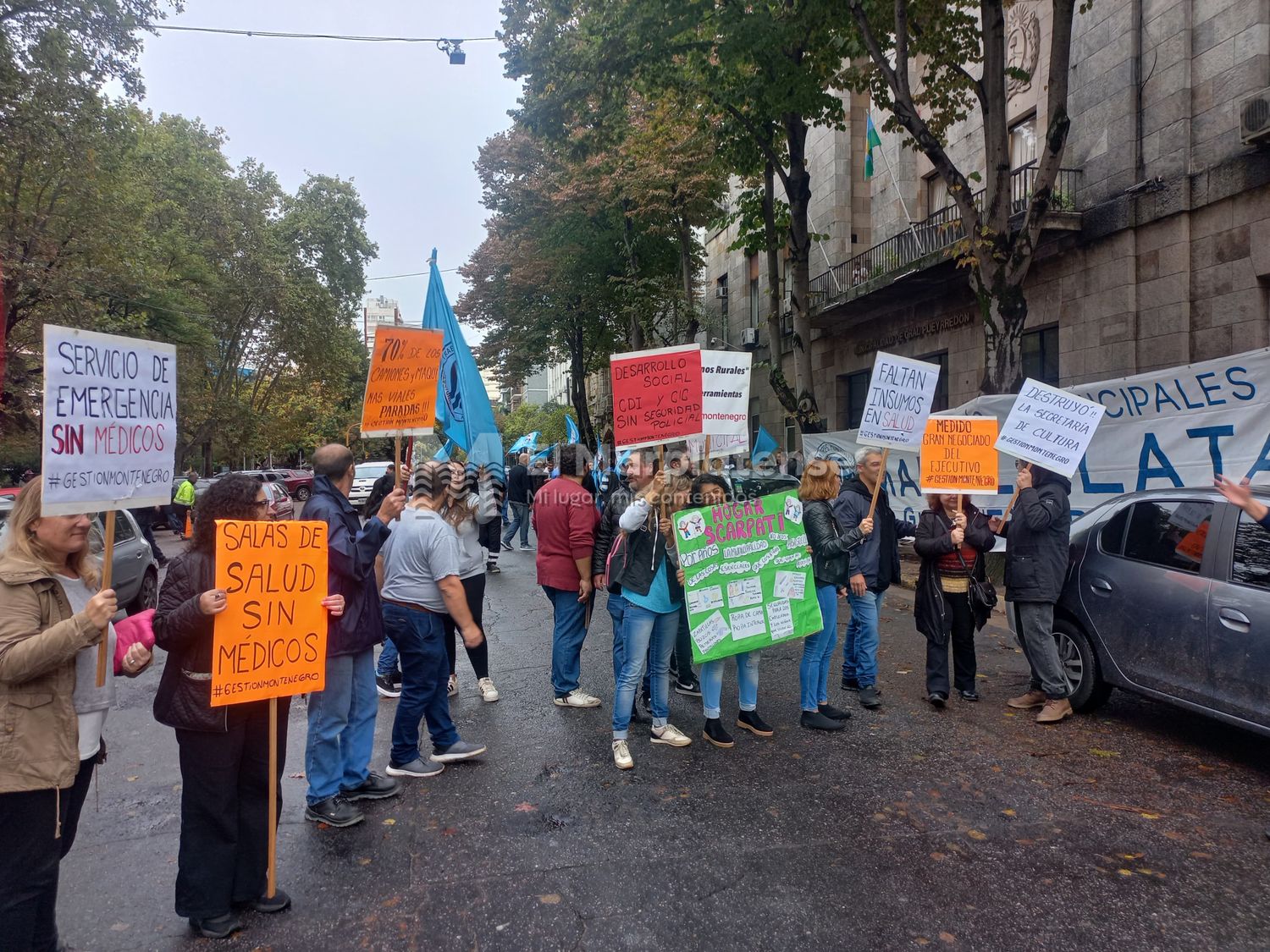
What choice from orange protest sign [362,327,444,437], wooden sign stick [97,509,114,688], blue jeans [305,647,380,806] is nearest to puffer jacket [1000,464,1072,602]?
orange protest sign [362,327,444,437]

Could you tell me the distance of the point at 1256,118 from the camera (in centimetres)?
1070

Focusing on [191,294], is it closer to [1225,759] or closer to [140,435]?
[140,435]

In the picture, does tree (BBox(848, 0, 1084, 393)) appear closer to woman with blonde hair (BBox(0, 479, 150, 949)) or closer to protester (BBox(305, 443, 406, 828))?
protester (BBox(305, 443, 406, 828))

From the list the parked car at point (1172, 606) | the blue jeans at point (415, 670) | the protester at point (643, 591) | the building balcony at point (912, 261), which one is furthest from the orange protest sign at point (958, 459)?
the building balcony at point (912, 261)

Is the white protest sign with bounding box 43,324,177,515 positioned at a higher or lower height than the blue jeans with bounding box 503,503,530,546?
higher

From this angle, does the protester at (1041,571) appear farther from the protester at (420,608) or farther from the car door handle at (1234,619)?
the protester at (420,608)

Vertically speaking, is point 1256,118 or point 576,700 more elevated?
point 1256,118

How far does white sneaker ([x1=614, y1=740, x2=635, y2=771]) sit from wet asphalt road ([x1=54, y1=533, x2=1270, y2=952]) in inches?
2.6

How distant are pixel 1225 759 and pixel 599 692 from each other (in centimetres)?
415

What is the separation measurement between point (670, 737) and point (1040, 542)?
112 inches

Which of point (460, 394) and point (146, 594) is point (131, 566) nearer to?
point (146, 594)

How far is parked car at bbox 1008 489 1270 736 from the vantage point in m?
4.53

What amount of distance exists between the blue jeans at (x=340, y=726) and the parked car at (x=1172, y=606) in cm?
466

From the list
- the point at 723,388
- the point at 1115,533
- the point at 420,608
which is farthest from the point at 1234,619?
the point at 723,388
